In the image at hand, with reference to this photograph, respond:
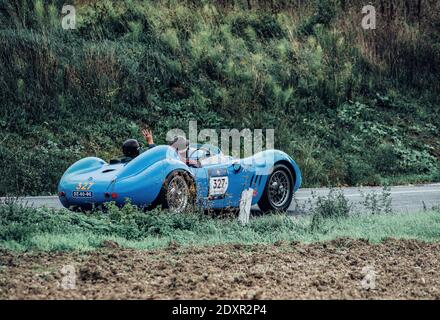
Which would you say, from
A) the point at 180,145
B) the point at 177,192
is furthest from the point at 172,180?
the point at 180,145

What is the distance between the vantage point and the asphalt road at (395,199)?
1373 centimetres

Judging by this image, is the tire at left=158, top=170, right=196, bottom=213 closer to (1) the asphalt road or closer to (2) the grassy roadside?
(2) the grassy roadside

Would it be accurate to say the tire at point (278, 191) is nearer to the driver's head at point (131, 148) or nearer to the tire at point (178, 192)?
the tire at point (178, 192)

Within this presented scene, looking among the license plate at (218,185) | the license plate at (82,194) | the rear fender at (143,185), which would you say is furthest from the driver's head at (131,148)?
the license plate at (218,185)

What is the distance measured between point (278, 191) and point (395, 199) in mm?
3151

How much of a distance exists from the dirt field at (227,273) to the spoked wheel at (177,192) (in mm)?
2262

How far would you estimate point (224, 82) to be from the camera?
74.4ft

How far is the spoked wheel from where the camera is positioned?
11.4 m

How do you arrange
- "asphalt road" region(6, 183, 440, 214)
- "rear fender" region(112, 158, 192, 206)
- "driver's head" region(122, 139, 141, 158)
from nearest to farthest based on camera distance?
"rear fender" region(112, 158, 192, 206), "driver's head" region(122, 139, 141, 158), "asphalt road" region(6, 183, 440, 214)

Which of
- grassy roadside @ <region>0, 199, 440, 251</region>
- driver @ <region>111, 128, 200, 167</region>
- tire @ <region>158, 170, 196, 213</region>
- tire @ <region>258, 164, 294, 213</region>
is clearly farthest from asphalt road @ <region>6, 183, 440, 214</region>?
tire @ <region>158, 170, 196, 213</region>

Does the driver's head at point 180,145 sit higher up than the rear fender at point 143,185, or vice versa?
the driver's head at point 180,145

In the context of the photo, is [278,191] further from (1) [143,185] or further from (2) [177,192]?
(1) [143,185]

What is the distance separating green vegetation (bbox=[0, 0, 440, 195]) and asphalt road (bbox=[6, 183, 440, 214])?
1.58m
